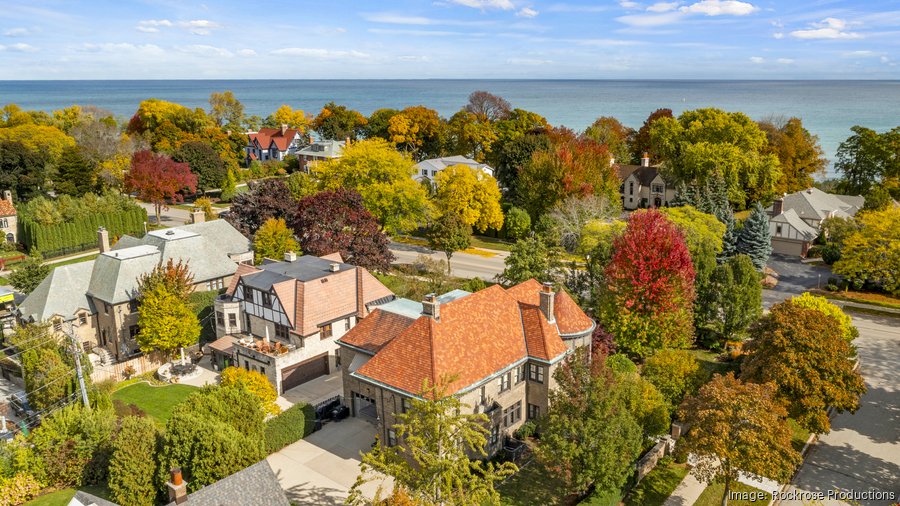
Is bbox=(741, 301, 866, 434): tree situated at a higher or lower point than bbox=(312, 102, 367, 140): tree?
lower

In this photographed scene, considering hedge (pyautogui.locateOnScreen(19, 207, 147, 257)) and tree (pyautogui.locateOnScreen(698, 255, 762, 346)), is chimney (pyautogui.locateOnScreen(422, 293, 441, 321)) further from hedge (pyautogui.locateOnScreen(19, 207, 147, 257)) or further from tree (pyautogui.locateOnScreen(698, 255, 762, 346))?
hedge (pyautogui.locateOnScreen(19, 207, 147, 257))

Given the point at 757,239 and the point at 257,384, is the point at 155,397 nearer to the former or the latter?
the point at 257,384

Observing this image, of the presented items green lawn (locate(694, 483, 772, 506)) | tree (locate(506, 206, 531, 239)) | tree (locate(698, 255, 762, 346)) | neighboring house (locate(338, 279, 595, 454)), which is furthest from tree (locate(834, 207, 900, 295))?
green lawn (locate(694, 483, 772, 506))

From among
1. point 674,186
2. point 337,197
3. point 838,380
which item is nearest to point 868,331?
point 838,380

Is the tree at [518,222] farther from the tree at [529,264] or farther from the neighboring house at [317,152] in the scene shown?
the neighboring house at [317,152]

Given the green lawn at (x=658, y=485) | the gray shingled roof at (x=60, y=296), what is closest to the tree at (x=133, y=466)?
the gray shingled roof at (x=60, y=296)

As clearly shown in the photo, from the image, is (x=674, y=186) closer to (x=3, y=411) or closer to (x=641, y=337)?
(x=641, y=337)

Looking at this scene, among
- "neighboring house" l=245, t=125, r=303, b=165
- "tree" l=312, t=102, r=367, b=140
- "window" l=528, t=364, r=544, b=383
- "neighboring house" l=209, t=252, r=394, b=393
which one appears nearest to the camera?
"window" l=528, t=364, r=544, b=383
